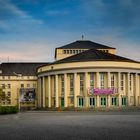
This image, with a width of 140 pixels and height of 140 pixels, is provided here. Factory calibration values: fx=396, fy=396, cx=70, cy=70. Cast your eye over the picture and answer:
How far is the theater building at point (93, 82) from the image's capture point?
91625 millimetres

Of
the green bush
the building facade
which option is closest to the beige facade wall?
the building facade

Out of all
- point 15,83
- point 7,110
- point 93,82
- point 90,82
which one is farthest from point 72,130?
point 15,83

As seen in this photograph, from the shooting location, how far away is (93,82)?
93.1 meters

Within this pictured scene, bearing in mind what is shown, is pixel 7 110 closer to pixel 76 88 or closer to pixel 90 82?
pixel 76 88

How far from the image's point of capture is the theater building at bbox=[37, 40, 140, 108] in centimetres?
9162

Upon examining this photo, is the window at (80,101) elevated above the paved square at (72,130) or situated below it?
below

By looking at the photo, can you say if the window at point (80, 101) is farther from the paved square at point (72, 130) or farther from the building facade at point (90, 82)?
the paved square at point (72, 130)

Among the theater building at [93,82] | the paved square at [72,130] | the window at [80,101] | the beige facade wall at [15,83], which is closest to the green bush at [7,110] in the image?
the theater building at [93,82]

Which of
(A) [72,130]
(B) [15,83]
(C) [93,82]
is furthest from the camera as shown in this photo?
(B) [15,83]

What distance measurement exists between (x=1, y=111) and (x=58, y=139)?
44.4m

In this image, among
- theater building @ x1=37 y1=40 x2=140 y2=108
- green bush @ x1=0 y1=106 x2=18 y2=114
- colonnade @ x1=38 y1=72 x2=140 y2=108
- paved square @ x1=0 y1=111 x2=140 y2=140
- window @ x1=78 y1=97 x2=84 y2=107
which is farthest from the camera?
window @ x1=78 y1=97 x2=84 y2=107

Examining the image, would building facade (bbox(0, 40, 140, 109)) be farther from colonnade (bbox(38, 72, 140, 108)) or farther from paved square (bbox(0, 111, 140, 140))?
paved square (bbox(0, 111, 140, 140))

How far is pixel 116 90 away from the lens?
92.1m

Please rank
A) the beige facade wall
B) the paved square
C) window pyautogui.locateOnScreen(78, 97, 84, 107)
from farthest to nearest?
the beige facade wall → window pyautogui.locateOnScreen(78, 97, 84, 107) → the paved square
